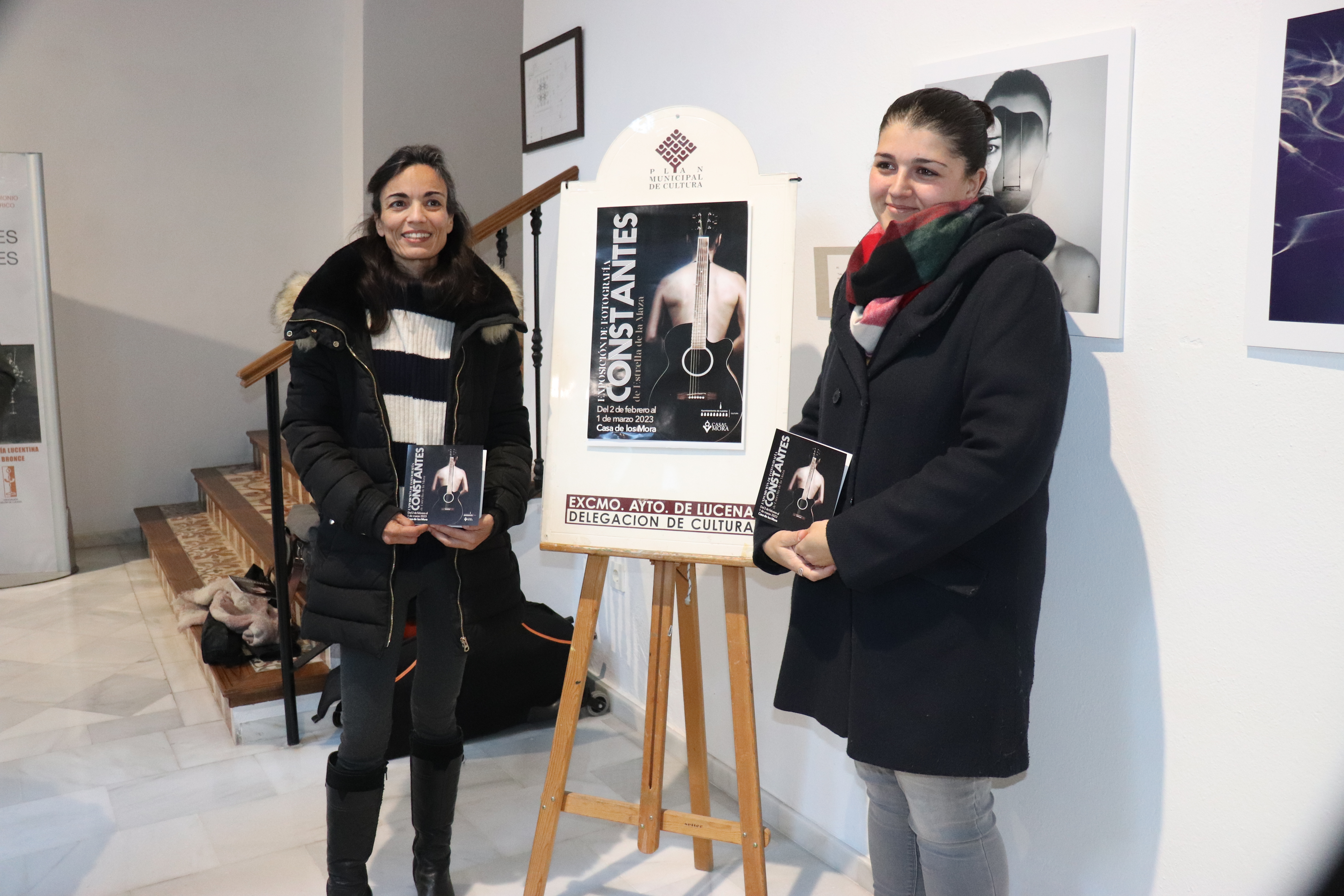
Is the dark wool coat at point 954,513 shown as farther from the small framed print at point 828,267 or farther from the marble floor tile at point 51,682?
the marble floor tile at point 51,682

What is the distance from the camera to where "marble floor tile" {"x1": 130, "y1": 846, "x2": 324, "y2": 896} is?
2076mm

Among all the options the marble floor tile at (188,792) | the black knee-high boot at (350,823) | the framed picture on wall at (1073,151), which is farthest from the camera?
the marble floor tile at (188,792)

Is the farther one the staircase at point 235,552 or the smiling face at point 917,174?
the staircase at point 235,552

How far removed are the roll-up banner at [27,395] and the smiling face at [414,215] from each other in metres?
3.17

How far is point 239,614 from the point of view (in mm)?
3188

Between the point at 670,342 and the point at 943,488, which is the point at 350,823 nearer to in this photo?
the point at 670,342

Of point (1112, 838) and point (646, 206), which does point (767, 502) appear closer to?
point (646, 206)

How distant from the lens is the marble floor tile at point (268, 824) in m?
2.26

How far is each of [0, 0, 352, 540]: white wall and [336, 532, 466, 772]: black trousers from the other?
12.3 ft

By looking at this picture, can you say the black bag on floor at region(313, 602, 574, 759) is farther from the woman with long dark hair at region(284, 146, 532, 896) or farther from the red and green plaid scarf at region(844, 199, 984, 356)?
the red and green plaid scarf at region(844, 199, 984, 356)

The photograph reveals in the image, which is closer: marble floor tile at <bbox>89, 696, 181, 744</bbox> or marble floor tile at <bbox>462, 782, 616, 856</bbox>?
marble floor tile at <bbox>462, 782, 616, 856</bbox>

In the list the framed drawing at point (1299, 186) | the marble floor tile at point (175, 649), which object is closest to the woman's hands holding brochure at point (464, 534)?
the framed drawing at point (1299, 186)

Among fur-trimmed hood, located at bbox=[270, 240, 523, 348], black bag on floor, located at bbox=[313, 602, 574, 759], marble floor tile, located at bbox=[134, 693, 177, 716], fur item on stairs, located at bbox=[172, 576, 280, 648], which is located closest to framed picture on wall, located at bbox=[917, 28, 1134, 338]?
fur-trimmed hood, located at bbox=[270, 240, 523, 348]

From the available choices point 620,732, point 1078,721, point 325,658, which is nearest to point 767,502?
point 1078,721
